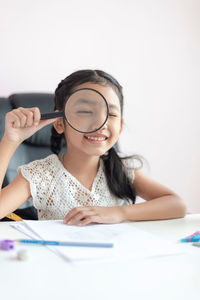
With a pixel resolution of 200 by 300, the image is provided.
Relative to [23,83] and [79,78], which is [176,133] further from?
[79,78]

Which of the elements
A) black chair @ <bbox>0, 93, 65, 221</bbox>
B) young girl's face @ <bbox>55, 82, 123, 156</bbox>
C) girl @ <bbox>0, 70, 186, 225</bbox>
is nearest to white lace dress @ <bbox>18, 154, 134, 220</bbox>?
girl @ <bbox>0, 70, 186, 225</bbox>

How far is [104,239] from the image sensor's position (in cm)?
→ 100

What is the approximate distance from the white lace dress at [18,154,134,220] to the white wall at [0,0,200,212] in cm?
110

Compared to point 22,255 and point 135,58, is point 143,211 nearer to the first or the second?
point 22,255

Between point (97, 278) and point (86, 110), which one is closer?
point (97, 278)

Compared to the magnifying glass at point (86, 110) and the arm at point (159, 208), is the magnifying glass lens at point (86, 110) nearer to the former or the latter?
the magnifying glass at point (86, 110)

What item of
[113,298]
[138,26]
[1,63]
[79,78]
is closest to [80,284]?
[113,298]

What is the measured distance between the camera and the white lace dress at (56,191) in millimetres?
1488

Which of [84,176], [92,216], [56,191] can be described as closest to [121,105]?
[84,176]

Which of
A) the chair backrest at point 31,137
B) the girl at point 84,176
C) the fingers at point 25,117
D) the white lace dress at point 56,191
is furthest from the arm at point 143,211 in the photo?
the chair backrest at point 31,137

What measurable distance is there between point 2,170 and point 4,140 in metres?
0.10

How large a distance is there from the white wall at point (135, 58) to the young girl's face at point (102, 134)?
1126 mm

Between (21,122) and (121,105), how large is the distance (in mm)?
508

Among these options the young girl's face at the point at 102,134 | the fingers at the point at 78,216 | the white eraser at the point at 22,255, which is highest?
the young girl's face at the point at 102,134
